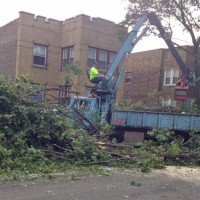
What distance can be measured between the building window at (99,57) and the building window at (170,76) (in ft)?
19.0

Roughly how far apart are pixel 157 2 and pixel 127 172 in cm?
1438

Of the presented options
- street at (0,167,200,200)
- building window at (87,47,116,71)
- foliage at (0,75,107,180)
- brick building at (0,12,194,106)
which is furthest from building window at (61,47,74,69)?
street at (0,167,200,200)

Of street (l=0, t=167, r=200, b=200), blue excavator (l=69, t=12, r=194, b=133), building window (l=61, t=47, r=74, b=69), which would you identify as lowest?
street (l=0, t=167, r=200, b=200)

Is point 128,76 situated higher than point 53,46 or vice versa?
point 53,46

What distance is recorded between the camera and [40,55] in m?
27.8

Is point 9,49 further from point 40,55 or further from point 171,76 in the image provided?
point 171,76

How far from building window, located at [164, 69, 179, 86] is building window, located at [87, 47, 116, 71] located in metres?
5.80

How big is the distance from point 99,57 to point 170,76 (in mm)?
6951

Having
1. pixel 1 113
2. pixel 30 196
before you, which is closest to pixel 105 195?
pixel 30 196

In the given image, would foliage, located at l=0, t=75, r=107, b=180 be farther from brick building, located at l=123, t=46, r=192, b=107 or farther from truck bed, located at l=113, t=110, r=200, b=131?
brick building, located at l=123, t=46, r=192, b=107

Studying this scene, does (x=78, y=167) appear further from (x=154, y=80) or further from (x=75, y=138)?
(x=154, y=80)

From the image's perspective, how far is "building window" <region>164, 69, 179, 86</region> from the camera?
101ft

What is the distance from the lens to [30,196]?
6.70m

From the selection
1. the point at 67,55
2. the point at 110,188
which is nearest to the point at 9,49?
the point at 67,55
